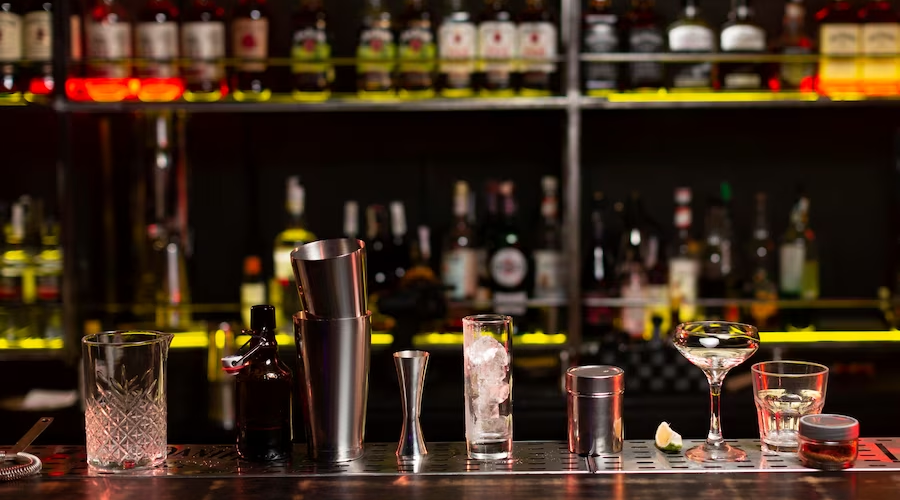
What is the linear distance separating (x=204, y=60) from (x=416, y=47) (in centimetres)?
50

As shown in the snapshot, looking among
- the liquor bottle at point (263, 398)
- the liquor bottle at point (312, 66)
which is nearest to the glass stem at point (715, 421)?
the liquor bottle at point (263, 398)

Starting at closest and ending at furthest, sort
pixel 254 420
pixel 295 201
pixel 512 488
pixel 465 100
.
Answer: pixel 512 488 → pixel 254 420 → pixel 465 100 → pixel 295 201

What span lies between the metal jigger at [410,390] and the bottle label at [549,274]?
1.26 metres

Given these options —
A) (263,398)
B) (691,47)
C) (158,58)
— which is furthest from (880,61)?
(263,398)

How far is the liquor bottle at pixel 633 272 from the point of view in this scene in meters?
2.38

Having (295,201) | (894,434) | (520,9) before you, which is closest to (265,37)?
→ (295,201)

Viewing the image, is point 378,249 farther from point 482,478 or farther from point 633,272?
point 482,478

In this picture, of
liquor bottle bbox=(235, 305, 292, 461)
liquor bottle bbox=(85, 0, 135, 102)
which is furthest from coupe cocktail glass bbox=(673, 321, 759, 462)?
liquor bottle bbox=(85, 0, 135, 102)

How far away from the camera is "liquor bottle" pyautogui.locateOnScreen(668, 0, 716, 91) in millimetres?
2283

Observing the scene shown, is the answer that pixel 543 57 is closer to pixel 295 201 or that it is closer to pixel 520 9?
pixel 520 9

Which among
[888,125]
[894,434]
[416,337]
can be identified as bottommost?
A: [894,434]

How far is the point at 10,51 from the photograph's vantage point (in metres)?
2.30

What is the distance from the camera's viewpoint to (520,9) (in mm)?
2520

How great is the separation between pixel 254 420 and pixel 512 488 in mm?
317
